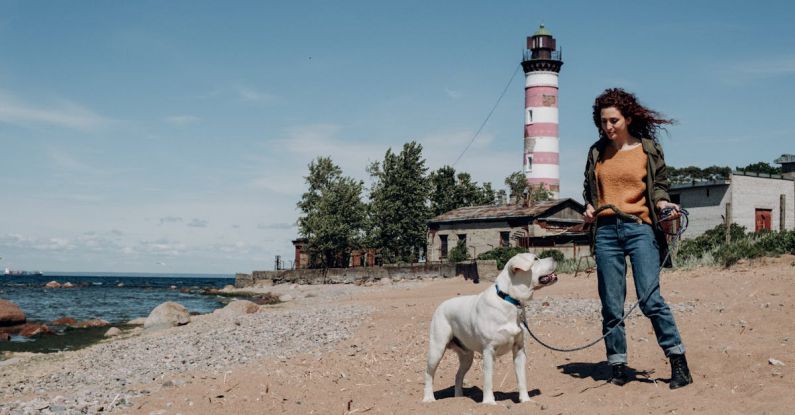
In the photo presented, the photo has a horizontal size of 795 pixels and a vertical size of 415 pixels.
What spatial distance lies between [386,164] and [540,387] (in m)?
45.8

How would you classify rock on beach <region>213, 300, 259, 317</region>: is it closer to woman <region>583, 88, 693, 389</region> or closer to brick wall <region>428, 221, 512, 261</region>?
woman <region>583, 88, 693, 389</region>

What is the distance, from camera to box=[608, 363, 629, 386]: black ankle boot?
7.31m

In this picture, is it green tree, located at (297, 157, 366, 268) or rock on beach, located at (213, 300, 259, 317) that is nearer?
rock on beach, located at (213, 300, 259, 317)

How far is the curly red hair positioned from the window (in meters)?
37.4

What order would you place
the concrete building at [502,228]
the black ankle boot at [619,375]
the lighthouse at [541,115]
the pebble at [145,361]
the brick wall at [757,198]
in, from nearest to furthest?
the black ankle boot at [619,375]
the pebble at [145,361]
the brick wall at [757,198]
the concrete building at [502,228]
the lighthouse at [541,115]

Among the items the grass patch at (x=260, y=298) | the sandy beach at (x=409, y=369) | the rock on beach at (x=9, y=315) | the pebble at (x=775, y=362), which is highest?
the pebble at (x=775, y=362)

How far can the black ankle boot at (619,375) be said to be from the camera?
7312mm

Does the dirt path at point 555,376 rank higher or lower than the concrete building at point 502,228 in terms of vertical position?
lower

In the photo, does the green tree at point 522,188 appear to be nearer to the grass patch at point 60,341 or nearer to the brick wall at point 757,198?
the brick wall at point 757,198

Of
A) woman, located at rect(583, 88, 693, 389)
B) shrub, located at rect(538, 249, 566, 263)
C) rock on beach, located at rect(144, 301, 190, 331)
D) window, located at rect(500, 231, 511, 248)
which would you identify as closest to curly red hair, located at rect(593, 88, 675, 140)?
woman, located at rect(583, 88, 693, 389)

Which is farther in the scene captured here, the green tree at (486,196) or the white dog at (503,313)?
the green tree at (486,196)

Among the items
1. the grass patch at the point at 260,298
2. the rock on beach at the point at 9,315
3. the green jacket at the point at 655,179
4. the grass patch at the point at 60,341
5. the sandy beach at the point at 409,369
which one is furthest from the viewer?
the grass patch at the point at 260,298

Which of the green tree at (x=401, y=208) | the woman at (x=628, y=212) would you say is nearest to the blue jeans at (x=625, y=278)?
the woman at (x=628, y=212)

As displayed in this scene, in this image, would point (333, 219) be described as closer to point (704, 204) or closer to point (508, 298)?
point (704, 204)
